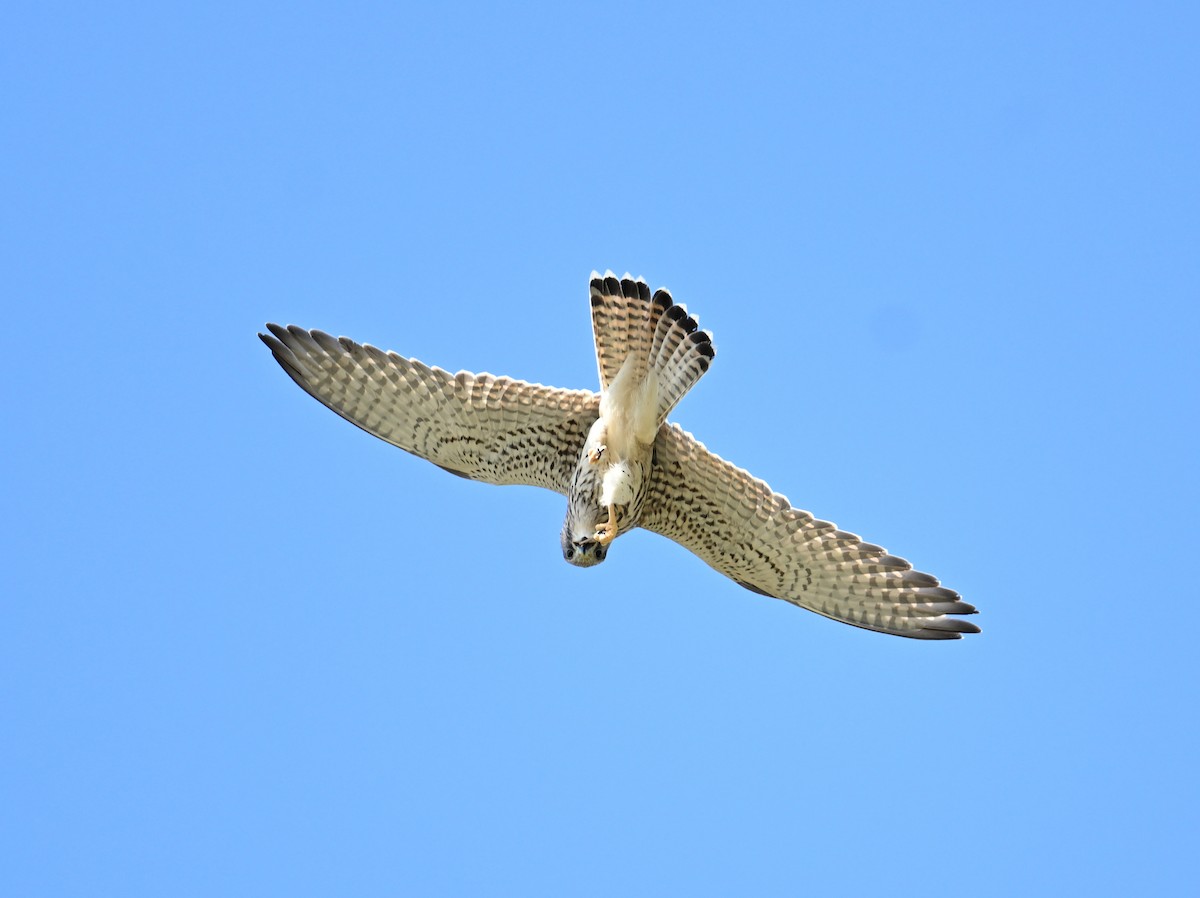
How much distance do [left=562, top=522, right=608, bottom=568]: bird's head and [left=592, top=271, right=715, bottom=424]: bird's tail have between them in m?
0.92

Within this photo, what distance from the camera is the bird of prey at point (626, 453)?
450 inches

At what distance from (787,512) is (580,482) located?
4.92ft

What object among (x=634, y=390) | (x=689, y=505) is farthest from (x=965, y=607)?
(x=634, y=390)

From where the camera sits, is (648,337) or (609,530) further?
(609,530)

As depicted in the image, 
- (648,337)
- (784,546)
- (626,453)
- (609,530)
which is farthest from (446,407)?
(784,546)

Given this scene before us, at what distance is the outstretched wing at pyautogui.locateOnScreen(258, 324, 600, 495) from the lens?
11.8 m

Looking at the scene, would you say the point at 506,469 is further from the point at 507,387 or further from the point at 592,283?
the point at 592,283

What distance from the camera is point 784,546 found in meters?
12.2

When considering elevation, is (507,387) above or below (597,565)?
above

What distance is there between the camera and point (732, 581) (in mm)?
12664

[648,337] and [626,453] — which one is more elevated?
[648,337]

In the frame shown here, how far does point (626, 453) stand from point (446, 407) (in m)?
1.31

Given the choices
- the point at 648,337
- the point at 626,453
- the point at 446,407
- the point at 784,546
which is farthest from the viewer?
the point at 784,546

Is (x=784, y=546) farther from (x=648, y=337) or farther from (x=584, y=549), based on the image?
(x=648, y=337)
